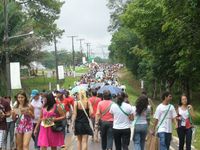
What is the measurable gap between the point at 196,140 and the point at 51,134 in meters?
8.78

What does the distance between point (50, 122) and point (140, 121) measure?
2.03 meters

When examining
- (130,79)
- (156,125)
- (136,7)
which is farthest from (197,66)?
(130,79)

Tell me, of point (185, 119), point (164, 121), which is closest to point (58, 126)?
point (164, 121)

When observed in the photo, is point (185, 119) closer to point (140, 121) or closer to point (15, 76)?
point (140, 121)

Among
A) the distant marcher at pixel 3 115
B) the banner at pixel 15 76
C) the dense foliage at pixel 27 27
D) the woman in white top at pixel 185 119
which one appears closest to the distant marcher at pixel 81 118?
the distant marcher at pixel 3 115

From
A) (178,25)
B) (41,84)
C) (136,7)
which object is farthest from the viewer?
(41,84)

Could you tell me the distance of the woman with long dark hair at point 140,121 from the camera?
39.0ft

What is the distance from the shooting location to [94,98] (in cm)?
1605

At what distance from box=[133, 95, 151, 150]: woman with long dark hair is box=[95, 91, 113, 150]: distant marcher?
159 centimetres

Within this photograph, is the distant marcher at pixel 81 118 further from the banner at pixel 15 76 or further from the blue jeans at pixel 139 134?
the banner at pixel 15 76

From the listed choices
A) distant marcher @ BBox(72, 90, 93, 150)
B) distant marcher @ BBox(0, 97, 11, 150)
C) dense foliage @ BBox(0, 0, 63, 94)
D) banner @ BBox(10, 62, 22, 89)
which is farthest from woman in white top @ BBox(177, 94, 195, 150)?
dense foliage @ BBox(0, 0, 63, 94)

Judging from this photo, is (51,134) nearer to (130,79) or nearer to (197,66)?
(197,66)

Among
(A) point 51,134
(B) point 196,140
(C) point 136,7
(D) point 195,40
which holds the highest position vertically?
(C) point 136,7

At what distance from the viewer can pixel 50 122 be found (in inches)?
451
